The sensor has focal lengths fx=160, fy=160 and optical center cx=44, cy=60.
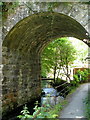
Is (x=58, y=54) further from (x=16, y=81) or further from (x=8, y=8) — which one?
(x=8, y=8)

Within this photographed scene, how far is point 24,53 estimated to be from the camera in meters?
7.42

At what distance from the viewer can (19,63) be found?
686cm

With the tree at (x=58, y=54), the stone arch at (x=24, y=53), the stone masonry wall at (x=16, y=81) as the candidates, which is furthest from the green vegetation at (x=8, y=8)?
the tree at (x=58, y=54)

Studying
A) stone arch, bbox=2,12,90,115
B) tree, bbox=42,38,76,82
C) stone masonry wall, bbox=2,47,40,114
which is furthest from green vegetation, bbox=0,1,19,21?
tree, bbox=42,38,76,82

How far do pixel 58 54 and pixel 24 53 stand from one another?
5.88 meters

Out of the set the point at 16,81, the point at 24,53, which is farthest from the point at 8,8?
the point at 16,81

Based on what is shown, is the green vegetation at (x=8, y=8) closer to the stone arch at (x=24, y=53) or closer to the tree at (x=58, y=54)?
the stone arch at (x=24, y=53)

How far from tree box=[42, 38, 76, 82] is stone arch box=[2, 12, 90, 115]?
3955 millimetres

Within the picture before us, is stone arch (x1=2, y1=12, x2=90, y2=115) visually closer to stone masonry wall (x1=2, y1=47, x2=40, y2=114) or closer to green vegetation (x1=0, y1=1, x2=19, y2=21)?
stone masonry wall (x1=2, y1=47, x2=40, y2=114)

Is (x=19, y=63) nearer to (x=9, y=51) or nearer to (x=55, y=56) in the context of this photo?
(x=9, y=51)

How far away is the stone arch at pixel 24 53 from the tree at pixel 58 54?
3.95 meters

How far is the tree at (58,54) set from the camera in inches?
491

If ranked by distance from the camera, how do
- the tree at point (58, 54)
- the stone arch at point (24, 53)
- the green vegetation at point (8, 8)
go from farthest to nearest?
the tree at point (58, 54)
the stone arch at point (24, 53)
the green vegetation at point (8, 8)

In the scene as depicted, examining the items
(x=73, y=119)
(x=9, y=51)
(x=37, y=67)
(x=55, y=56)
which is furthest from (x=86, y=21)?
(x=55, y=56)
